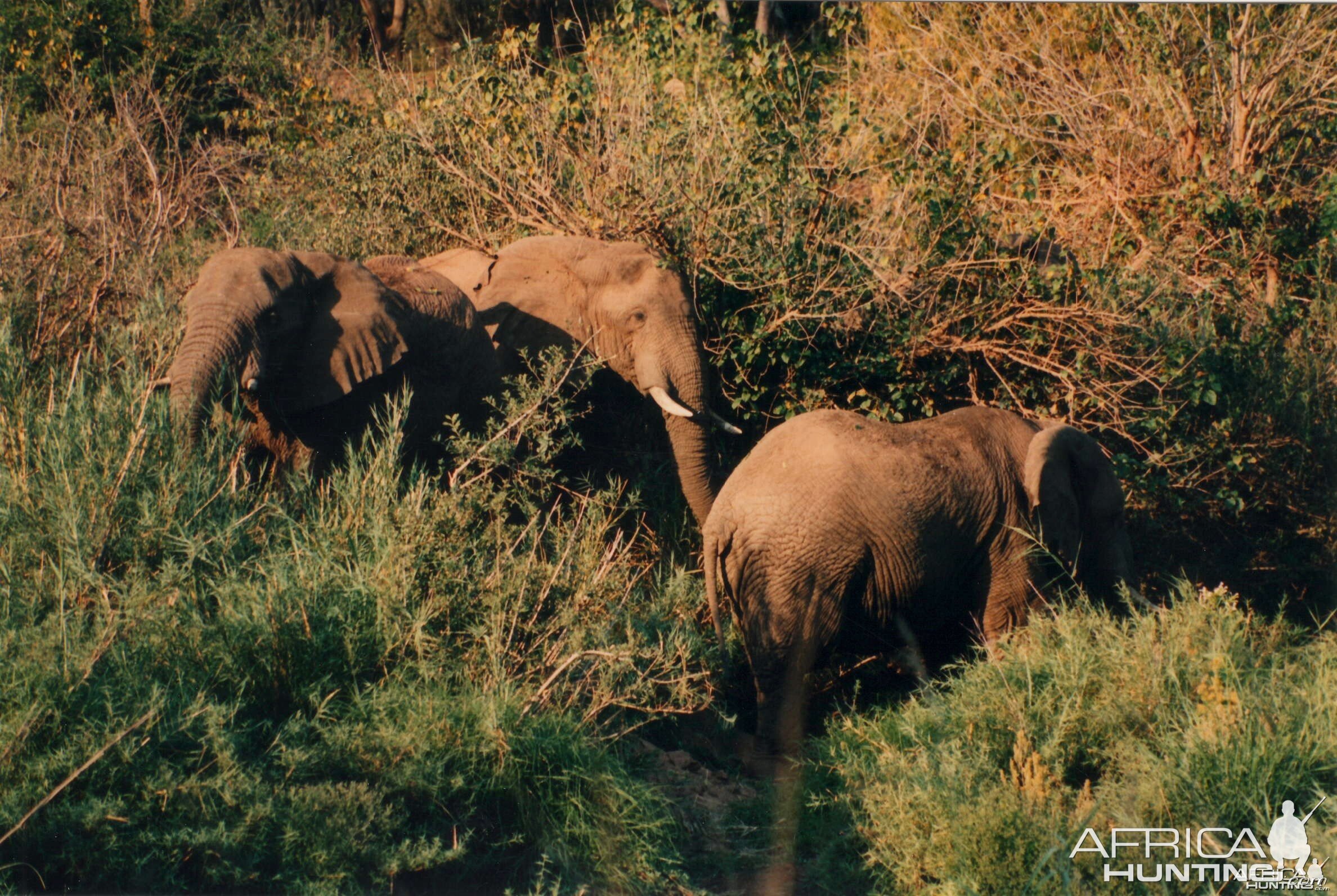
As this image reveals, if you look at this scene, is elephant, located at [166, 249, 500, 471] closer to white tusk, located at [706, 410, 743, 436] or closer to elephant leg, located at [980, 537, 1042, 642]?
white tusk, located at [706, 410, 743, 436]

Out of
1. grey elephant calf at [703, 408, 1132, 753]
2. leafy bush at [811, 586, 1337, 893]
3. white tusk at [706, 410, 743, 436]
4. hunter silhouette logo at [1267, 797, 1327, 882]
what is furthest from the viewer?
white tusk at [706, 410, 743, 436]

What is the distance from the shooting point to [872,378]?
28.5 ft

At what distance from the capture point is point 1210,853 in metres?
4.80

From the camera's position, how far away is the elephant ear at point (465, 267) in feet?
29.1

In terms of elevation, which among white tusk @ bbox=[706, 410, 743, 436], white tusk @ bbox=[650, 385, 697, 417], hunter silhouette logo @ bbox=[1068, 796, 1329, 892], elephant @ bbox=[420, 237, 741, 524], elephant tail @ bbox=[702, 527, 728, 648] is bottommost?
hunter silhouette logo @ bbox=[1068, 796, 1329, 892]

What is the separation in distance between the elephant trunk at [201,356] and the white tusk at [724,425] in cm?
291

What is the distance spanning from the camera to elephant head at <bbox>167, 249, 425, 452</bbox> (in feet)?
21.0

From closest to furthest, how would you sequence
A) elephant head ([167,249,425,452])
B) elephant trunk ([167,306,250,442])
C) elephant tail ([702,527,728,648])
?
elephant trunk ([167,306,250,442]) → elephant head ([167,249,425,452]) → elephant tail ([702,527,728,648])

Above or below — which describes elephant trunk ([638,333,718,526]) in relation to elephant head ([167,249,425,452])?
below

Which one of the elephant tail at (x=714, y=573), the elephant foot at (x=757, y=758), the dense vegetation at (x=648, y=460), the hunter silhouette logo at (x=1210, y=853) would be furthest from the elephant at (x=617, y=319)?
the hunter silhouette logo at (x=1210, y=853)

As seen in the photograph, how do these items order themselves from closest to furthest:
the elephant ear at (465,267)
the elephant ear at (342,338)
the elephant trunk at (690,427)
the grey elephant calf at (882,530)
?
the grey elephant calf at (882,530), the elephant ear at (342,338), the elephant trunk at (690,427), the elephant ear at (465,267)

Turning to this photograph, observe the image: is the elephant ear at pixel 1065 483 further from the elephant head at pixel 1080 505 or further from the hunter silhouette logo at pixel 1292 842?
the hunter silhouette logo at pixel 1292 842

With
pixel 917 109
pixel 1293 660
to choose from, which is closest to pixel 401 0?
pixel 917 109

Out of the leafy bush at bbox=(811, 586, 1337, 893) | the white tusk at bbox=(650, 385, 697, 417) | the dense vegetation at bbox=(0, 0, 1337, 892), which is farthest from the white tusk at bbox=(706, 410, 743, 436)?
the leafy bush at bbox=(811, 586, 1337, 893)
